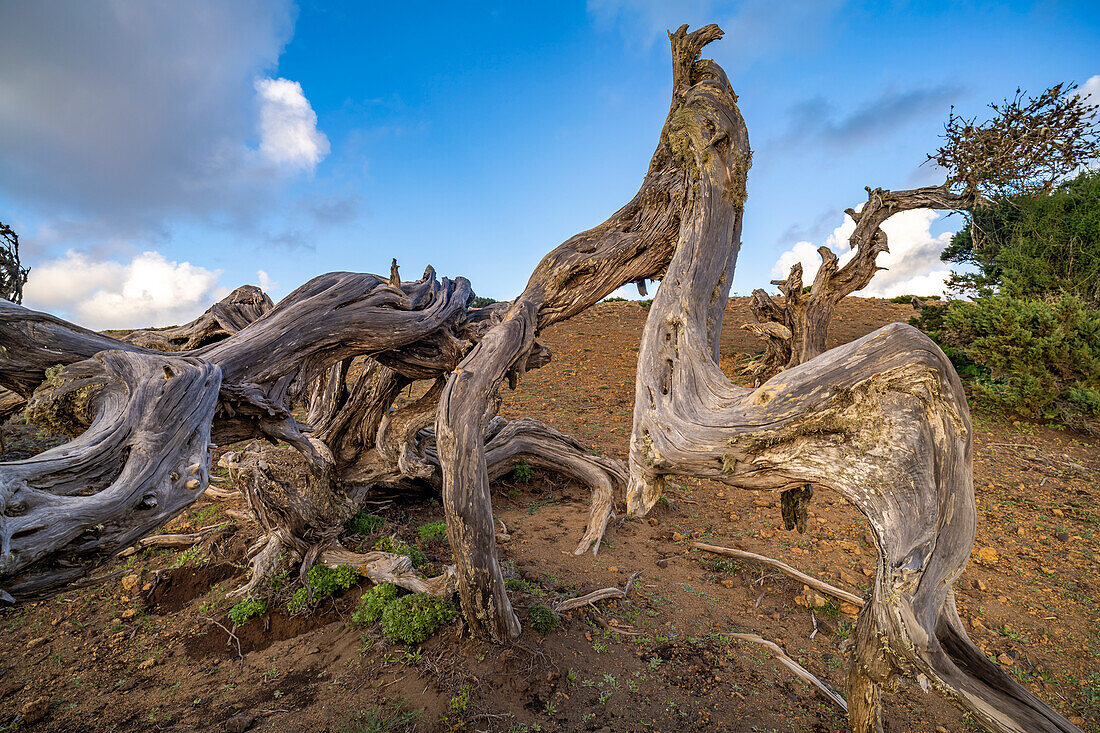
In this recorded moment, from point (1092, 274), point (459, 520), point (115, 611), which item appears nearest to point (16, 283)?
point (115, 611)

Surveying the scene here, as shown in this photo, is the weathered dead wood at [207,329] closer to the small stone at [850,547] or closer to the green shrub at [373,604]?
the green shrub at [373,604]

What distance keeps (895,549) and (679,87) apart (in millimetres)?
4029

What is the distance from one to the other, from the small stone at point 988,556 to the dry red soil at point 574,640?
2 cm

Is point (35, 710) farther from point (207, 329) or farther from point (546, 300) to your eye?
point (546, 300)

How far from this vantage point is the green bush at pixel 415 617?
3.76 metres

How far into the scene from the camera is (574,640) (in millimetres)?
3900

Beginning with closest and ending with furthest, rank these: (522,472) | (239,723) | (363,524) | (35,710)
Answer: (239,723) → (35,710) → (363,524) → (522,472)

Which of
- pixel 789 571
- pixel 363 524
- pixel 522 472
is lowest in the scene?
pixel 789 571

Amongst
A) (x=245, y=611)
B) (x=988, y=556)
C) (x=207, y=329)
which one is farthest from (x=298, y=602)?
(x=988, y=556)

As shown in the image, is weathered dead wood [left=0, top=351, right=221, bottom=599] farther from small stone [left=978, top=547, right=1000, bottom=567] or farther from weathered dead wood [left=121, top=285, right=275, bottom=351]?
small stone [left=978, top=547, right=1000, bottom=567]

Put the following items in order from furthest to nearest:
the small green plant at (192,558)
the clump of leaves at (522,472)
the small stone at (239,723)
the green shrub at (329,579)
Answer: the clump of leaves at (522,472) → the small green plant at (192,558) → the green shrub at (329,579) → the small stone at (239,723)

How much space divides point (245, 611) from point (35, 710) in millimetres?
1227

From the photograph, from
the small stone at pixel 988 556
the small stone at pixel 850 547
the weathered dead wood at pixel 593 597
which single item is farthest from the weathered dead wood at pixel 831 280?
the weathered dead wood at pixel 593 597

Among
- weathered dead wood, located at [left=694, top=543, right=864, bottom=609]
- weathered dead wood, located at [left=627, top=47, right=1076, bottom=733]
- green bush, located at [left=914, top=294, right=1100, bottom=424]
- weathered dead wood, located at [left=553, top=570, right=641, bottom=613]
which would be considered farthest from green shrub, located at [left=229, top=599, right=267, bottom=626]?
green bush, located at [left=914, top=294, right=1100, bottom=424]
